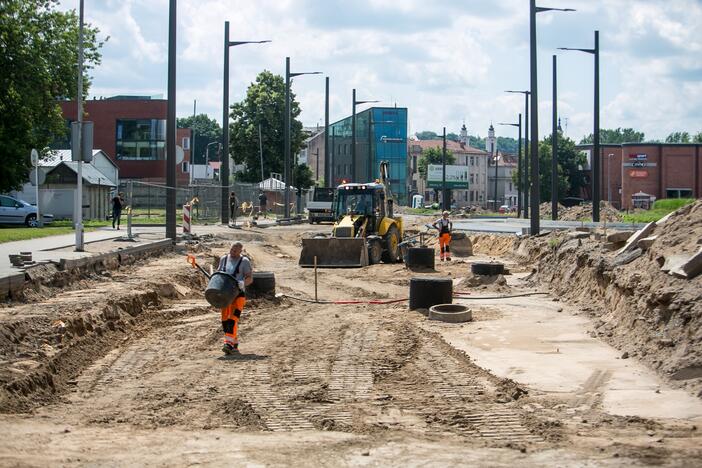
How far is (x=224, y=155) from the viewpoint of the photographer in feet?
141

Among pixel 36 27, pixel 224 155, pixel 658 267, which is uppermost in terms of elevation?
pixel 36 27

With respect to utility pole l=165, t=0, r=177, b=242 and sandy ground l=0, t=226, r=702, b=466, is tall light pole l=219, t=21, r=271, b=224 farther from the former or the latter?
sandy ground l=0, t=226, r=702, b=466

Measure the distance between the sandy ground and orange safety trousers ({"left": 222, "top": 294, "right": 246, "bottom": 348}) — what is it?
1.07 feet

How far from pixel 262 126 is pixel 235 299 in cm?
6841

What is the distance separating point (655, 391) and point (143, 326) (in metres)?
8.96

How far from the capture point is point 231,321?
12.8 m

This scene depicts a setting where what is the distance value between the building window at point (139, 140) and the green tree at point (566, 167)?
48.7m

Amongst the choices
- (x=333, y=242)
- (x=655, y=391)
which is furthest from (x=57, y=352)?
(x=333, y=242)

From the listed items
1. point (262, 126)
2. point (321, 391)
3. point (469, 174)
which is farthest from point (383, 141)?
point (321, 391)

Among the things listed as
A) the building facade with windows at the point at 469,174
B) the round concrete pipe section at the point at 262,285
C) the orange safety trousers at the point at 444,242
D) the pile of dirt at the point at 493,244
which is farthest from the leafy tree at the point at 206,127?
the round concrete pipe section at the point at 262,285

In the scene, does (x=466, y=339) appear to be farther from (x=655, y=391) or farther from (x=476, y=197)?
(x=476, y=197)

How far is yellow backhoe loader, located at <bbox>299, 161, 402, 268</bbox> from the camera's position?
27547 mm

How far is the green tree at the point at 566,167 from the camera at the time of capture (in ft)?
355

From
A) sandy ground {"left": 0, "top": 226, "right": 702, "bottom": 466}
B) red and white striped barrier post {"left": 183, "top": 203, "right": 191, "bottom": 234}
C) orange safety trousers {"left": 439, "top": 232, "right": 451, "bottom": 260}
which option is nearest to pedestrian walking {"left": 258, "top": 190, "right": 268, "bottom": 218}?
red and white striped barrier post {"left": 183, "top": 203, "right": 191, "bottom": 234}
